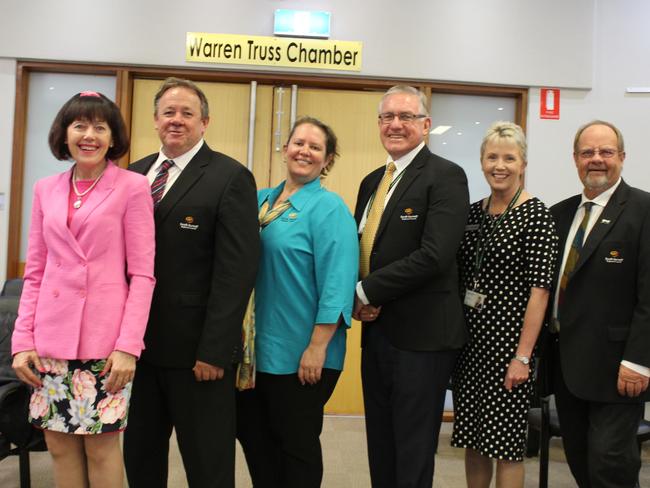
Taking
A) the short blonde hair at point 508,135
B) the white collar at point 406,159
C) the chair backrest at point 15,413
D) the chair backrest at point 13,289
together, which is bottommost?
the chair backrest at point 15,413

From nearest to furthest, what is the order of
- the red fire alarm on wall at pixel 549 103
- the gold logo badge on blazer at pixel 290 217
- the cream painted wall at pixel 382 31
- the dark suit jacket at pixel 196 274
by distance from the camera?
the dark suit jacket at pixel 196 274 < the gold logo badge on blazer at pixel 290 217 < the cream painted wall at pixel 382 31 < the red fire alarm on wall at pixel 549 103

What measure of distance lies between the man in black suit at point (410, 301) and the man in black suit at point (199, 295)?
487 mm

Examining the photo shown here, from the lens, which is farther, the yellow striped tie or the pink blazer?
the yellow striped tie

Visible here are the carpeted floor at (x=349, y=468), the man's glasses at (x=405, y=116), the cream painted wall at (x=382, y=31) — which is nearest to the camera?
the man's glasses at (x=405, y=116)

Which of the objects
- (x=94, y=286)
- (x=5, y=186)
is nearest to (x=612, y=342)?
(x=94, y=286)

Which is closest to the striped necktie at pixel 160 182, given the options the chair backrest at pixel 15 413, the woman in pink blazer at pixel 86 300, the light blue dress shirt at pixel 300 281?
the woman in pink blazer at pixel 86 300

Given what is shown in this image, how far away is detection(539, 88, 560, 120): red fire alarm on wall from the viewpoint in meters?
4.18

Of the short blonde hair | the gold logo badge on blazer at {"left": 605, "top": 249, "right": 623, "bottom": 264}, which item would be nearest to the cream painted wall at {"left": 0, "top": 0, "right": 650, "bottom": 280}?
the short blonde hair

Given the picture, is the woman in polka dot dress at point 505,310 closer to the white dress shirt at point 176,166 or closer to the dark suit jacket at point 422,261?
the dark suit jacket at point 422,261

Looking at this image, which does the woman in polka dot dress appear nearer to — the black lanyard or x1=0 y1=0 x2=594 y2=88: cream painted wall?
the black lanyard

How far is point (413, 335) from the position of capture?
193 cm

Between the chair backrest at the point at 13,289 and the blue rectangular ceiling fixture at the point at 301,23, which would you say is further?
the blue rectangular ceiling fixture at the point at 301,23

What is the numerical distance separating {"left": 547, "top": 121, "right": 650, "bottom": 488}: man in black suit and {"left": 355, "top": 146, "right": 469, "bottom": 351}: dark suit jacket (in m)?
0.48

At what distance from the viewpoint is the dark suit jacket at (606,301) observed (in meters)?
2.05
